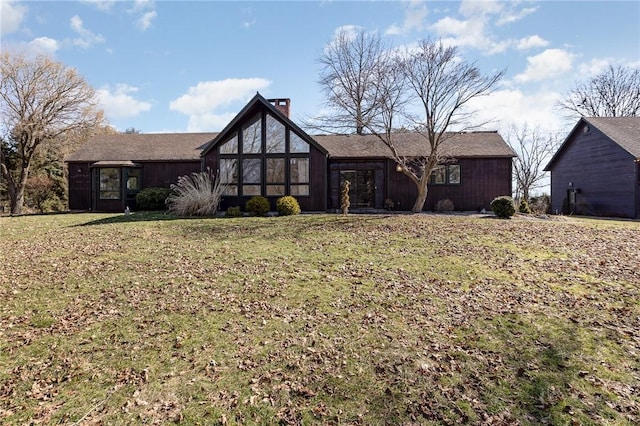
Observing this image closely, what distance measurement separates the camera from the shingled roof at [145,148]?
1939 centimetres

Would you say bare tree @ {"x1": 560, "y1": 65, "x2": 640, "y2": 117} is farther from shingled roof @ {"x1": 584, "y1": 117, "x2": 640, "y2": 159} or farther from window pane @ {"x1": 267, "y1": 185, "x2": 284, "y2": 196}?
window pane @ {"x1": 267, "y1": 185, "x2": 284, "y2": 196}

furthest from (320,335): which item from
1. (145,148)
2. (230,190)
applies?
(145,148)

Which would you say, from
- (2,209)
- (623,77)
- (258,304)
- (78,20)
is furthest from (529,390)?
(623,77)

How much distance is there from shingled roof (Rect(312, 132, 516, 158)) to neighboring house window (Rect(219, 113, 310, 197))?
8.96ft

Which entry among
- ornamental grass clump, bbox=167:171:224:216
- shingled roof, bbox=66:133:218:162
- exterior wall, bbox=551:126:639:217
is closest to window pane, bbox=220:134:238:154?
ornamental grass clump, bbox=167:171:224:216

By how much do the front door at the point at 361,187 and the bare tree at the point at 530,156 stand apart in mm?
20751

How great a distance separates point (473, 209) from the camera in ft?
60.6

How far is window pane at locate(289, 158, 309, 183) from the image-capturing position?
16.4 metres

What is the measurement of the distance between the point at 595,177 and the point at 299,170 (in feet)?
55.9

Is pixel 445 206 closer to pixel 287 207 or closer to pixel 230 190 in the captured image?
pixel 287 207

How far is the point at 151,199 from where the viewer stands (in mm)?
17734

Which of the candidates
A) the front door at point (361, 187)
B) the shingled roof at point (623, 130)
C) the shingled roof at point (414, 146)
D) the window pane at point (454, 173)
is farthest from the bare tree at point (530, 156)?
the front door at point (361, 187)

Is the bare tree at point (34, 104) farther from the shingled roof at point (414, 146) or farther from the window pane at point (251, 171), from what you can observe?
the shingled roof at point (414, 146)

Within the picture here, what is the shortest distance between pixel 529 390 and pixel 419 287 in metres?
2.68
